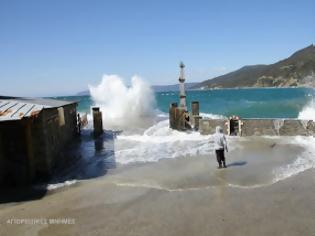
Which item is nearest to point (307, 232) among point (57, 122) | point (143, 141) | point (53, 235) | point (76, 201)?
point (53, 235)

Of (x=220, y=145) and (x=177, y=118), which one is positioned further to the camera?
(x=177, y=118)

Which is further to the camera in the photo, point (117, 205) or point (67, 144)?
point (67, 144)

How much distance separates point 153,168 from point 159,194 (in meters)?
3.01

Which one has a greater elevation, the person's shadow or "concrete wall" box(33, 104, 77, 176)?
"concrete wall" box(33, 104, 77, 176)

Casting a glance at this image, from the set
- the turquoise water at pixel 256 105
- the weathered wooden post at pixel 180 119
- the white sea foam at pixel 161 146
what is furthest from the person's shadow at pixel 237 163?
the turquoise water at pixel 256 105

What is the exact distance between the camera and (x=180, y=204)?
322 inches

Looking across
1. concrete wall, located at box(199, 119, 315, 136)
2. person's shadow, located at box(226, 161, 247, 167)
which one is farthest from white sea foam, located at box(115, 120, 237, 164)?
concrete wall, located at box(199, 119, 315, 136)

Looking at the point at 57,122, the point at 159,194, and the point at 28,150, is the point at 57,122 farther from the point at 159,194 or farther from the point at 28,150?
the point at 159,194

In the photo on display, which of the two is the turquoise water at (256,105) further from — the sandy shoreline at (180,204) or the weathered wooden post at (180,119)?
the sandy shoreline at (180,204)

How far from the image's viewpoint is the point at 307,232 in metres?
6.44

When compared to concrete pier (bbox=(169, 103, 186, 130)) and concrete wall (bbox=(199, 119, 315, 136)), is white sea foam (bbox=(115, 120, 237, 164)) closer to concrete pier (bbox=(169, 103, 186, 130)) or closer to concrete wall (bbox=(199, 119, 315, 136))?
concrete pier (bbox=(169, 103, 186, 130))

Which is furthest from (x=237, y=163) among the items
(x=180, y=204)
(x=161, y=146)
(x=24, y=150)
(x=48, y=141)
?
(x=24, y=150)

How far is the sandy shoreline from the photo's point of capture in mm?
6898

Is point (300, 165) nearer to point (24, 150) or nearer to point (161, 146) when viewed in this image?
point (161, 146)
